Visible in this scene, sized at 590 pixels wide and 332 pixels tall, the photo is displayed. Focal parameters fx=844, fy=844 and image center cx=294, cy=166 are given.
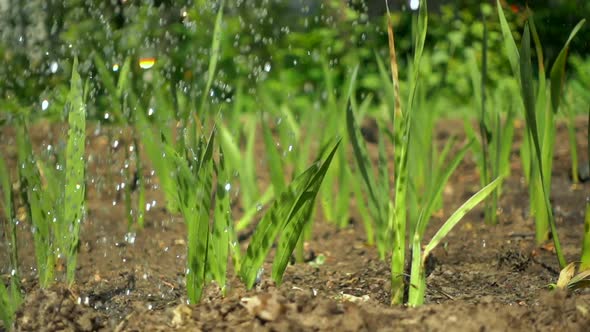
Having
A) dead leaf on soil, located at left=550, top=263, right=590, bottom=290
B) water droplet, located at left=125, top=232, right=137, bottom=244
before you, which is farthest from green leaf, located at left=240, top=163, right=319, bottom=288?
water droplet, located at left=125, top=232, right=137, bottom=244

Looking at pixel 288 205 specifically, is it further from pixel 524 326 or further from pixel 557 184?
pixel 557 184

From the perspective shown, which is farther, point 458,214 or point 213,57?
point 213,57

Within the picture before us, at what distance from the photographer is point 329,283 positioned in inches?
76.7

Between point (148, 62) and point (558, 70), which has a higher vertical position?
point (558, 70)

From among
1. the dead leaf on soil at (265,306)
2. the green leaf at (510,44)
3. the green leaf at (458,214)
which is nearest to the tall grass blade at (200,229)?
the dead leaf on soil at (265,306)

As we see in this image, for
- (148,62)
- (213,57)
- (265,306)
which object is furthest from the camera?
(148,62)

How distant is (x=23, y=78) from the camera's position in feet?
18.3

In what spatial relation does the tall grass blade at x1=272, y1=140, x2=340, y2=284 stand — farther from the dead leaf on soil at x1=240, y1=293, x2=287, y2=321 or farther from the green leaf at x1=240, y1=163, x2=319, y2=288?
the dead leaf on soil at x1=240, y1=293, x2=287, y2=321

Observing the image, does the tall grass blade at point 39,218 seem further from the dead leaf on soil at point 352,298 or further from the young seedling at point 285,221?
the dead leaf on soil at point 352,298

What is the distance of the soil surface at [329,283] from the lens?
4.62 feet

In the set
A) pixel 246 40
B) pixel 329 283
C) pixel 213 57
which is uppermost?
pixel 213 57

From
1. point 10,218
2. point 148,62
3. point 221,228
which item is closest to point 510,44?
point 221,228

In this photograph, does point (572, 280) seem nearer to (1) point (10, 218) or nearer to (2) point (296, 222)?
(2) point (296, 222)

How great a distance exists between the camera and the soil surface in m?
1.41
